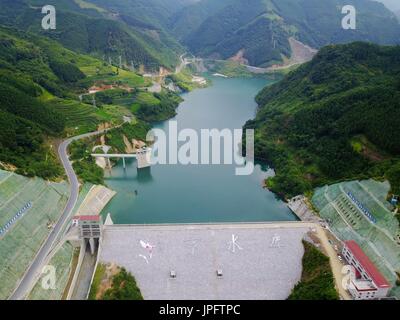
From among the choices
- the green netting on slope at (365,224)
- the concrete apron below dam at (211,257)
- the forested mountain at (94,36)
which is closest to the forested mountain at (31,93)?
the concrete apron below dam at (211,257)

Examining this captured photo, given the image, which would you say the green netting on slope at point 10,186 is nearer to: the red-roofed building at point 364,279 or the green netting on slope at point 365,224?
the red-roofed building at point 364,279

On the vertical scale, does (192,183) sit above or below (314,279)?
below

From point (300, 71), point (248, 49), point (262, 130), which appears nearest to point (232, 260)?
point (262, 130)

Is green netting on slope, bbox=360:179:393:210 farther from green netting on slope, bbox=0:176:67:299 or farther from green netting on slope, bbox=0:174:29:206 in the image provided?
green netting on slope, bbox=0:174:29:206

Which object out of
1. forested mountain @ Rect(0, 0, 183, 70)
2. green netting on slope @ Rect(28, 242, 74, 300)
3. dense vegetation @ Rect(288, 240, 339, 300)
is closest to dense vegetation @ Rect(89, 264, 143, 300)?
green netting on slope @ Rect(28, 242, 74, 300)

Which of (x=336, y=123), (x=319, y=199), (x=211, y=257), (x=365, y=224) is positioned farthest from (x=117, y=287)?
(x=336, y=123)

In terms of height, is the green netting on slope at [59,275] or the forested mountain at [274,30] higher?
the forested mountain at [274,30]

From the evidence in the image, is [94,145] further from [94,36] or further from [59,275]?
[94,36]
